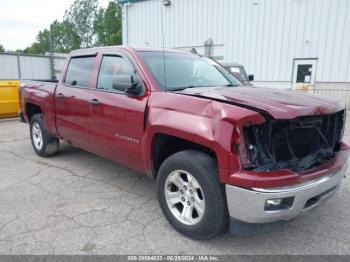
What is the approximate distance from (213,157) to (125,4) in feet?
59.1

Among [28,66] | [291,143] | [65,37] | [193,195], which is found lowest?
[193,195]

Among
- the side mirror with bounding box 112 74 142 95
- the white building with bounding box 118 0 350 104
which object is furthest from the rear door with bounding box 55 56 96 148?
the white building with bounding box 118 0 350 104

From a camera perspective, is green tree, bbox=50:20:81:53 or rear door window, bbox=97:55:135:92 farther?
green tree, bbox=50:20:81:53

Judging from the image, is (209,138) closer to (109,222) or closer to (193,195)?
→ (193,195)

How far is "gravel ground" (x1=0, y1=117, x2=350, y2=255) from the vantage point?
2.87 meters

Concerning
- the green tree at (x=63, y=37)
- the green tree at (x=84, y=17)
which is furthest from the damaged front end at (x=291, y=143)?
the green tree at (x=84, y=17)

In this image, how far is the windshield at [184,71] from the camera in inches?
140

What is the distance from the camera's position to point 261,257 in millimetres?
2742

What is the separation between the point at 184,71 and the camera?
386 centimetres

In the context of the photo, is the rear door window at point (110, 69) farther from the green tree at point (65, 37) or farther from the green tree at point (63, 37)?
the green tree at point (65, 37)

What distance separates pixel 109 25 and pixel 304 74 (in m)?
49.4

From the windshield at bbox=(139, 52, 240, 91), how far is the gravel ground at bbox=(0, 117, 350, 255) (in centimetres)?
149

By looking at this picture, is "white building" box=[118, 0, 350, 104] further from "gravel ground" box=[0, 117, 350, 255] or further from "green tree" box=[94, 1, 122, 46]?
"green tree" box=[94, 1, 122, 46]

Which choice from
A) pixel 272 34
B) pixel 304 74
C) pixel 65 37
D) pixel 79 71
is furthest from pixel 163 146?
pixel 65 37
